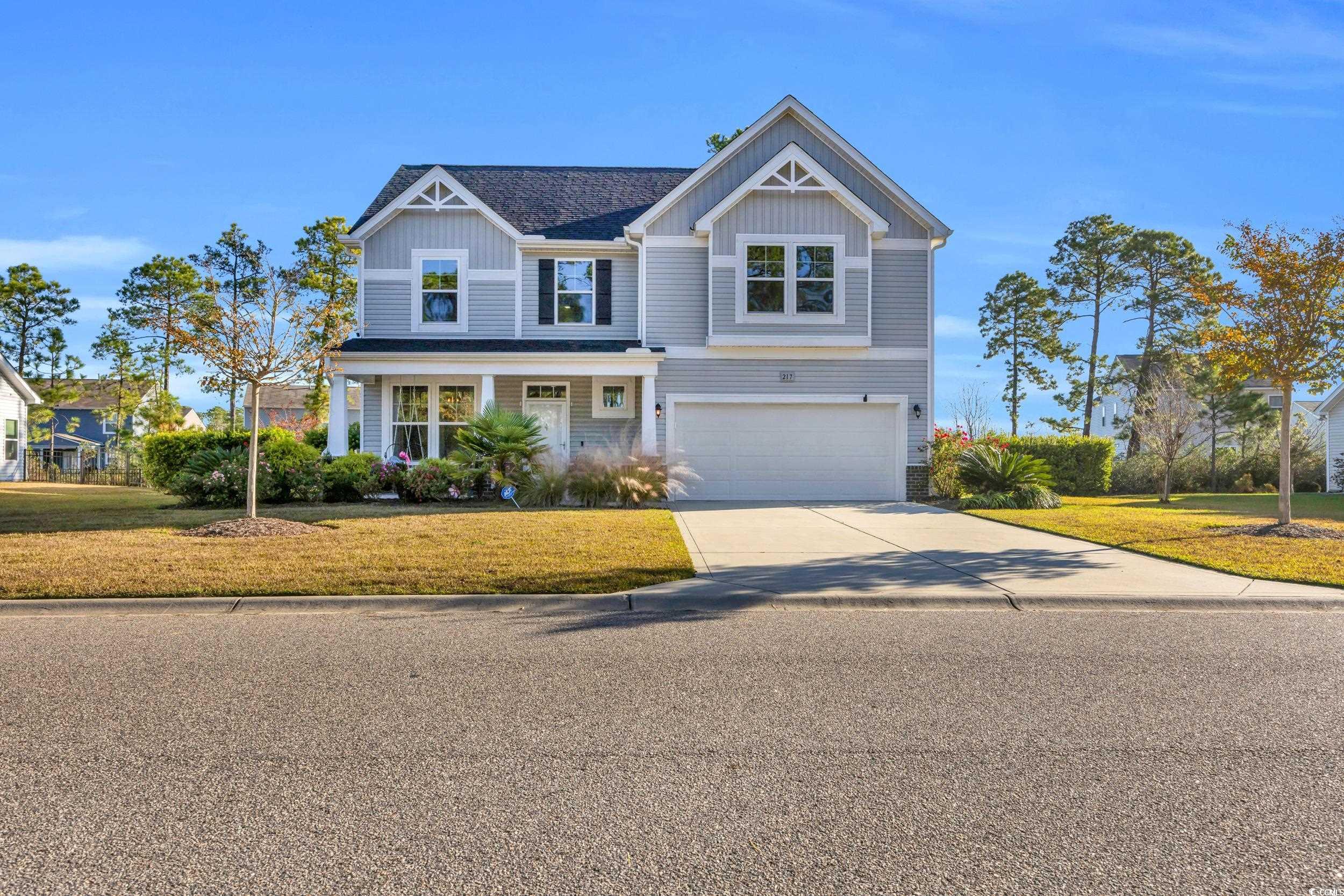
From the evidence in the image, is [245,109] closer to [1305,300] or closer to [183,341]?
[183,341]

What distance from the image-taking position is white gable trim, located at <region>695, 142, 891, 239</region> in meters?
19.6

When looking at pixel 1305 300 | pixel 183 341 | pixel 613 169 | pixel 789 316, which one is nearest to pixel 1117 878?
pixel 183 341

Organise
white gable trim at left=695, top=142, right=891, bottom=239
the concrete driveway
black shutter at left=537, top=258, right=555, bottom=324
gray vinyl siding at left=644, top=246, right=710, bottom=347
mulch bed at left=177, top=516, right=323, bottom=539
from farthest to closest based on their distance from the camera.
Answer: black shutter at left=537, top=258, right=555, bottom=324 < gray vinyl siding at left=644, top=246, right=710, bottom=347 < white gable trim at left=695, top=142, right=891, bottom=239 < mulch bed at left=177, top=516, right=323, bottom=539 < the concrete driveway

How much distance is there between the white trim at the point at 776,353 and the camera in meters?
19.8

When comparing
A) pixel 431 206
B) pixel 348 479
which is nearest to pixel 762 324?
pixel 431 206

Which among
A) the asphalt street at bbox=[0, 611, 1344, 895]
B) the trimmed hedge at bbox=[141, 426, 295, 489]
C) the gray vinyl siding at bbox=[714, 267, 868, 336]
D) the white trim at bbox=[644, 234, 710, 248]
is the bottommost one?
the asphalt street at bbox=[0, 611, 1344, 895]

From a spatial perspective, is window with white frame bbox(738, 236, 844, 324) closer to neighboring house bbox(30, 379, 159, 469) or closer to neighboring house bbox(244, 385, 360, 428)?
neighboring house bbox(244, 385, 360, 428)

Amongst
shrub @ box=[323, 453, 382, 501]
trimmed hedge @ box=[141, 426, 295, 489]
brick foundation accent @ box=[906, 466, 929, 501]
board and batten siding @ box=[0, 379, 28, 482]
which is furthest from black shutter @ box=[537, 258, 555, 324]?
board and batten siding @ box=[0, 379, 28, 482]

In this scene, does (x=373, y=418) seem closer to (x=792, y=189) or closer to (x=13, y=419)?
Answer: (x=792, y=189)

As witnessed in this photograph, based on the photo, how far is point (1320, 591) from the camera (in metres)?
8.50

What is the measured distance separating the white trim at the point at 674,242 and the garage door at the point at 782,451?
3.56 metres

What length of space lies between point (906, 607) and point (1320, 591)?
414 cm

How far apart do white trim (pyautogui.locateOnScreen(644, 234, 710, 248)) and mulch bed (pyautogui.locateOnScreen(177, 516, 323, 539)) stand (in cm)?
1067

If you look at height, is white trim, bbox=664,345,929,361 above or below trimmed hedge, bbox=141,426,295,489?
above
